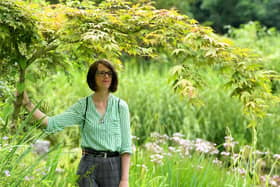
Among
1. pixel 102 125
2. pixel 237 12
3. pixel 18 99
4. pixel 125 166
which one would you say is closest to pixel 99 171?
pixel 125 166

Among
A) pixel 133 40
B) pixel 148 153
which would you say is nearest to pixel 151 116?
pixel 148 153

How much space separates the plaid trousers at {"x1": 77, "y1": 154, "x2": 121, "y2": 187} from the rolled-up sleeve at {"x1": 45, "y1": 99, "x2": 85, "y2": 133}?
0.25m

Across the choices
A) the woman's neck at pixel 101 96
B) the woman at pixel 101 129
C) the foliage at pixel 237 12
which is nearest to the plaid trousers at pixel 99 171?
the woman at pixel 101 129

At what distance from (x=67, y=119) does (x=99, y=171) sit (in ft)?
1.32

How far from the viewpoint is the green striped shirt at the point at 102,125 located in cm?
271

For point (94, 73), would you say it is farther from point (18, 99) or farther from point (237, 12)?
point (237, 12)

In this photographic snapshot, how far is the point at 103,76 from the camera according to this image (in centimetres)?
274

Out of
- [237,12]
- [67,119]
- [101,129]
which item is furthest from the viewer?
[237,12]

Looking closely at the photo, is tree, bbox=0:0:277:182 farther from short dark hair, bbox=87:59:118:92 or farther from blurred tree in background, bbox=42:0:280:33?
blurred tree in background, bbox=42:0:280:33

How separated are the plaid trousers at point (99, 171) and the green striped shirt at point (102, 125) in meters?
0.08

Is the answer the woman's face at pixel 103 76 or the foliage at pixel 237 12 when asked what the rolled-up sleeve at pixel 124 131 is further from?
the foliage at pixel 237 12

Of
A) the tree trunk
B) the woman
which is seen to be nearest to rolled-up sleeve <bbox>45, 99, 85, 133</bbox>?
the woman

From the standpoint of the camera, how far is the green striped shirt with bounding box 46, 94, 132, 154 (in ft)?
8.91

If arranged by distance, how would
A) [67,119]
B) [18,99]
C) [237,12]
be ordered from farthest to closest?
[237,12] → [18,99] → [67,119]
